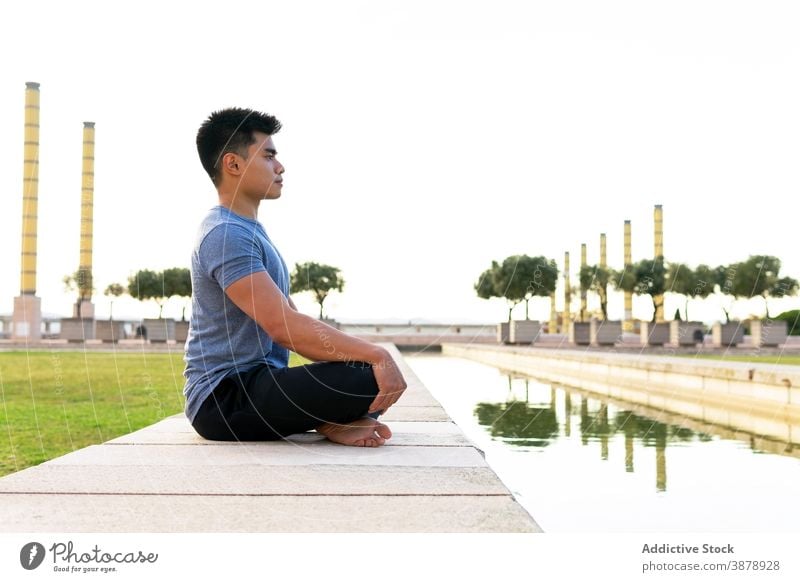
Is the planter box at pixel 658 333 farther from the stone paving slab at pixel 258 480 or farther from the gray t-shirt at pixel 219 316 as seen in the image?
the stone paving slab at pixel 258 480

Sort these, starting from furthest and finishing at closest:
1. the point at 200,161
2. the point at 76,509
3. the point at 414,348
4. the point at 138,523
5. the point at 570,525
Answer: the point at 414,348 → the point at 570,525 → the point at 200,161 → the point at 76,509 → the point at 138,523

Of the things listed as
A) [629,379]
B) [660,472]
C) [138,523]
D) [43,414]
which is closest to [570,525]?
[660,472]

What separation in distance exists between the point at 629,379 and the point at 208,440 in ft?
28.1

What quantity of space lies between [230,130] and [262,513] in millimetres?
1328

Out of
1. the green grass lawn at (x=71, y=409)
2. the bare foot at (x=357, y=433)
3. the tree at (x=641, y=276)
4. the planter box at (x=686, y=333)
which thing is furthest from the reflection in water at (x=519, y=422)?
the planter box at (x=686, y=333)

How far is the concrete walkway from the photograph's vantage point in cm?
162

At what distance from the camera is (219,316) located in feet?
8.22

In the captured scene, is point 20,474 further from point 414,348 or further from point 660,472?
point 414,348

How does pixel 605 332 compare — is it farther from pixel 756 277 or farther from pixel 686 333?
pixel 756 277

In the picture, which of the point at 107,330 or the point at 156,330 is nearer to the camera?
the point at 156,330

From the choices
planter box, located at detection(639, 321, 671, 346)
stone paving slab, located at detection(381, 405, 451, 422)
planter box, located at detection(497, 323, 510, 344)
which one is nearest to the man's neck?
stone paving slab, located at detection(381, 405, 451, 422)

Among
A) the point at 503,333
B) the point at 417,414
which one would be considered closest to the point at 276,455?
the point at 417,414

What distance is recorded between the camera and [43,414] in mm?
5965

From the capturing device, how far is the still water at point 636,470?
10.2 feet
